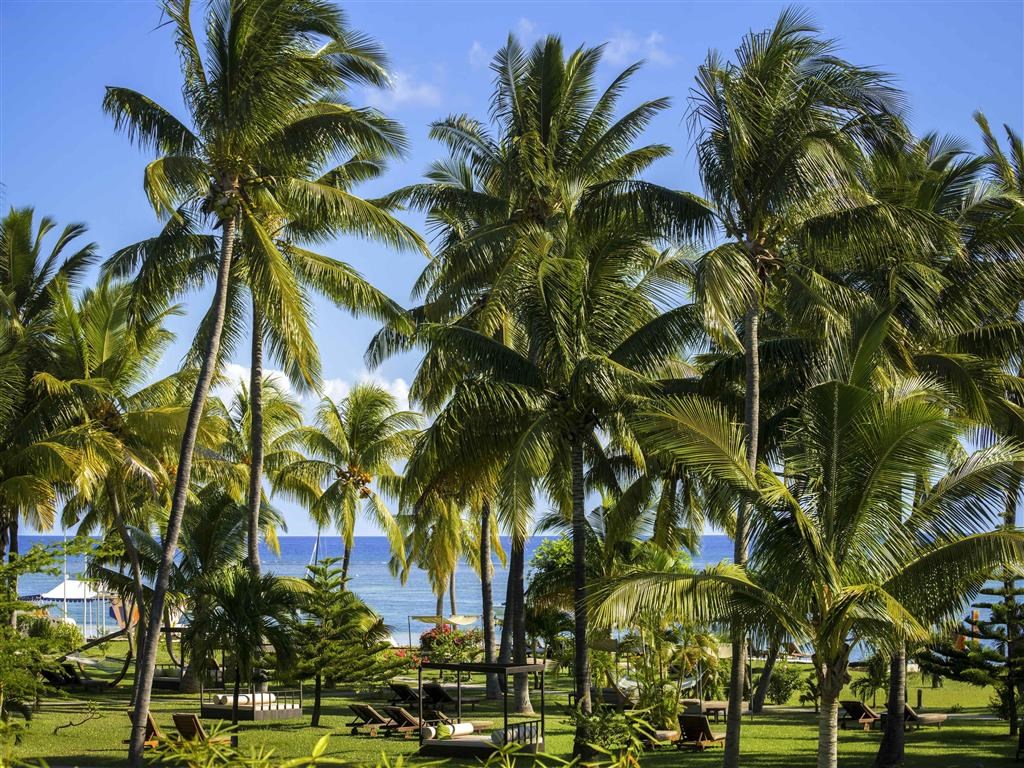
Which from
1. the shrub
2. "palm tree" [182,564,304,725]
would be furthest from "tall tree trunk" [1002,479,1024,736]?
"palm tree" [182,564,304,725]

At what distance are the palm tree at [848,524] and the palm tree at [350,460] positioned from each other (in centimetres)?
2212

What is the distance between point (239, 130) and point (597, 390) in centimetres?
658

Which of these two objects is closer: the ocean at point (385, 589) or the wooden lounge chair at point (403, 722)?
the wooden lounge chair at point (403, 722)

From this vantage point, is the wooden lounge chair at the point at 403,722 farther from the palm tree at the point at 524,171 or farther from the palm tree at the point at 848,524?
the palm tree at the point at 848,524

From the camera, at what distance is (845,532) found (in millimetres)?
12156

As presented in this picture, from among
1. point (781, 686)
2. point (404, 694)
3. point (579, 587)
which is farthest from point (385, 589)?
point (579, 587)

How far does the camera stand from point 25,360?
78.4ft

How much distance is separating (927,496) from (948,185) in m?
9.40

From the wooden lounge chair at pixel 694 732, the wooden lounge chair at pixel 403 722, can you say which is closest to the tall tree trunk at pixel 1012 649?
the wooden lounge chair at pixel 694 732

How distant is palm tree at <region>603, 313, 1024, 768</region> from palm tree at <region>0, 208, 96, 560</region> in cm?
A: 1367

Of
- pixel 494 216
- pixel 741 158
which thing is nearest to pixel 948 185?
pixel 741 158

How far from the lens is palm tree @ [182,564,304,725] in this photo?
61.4ft

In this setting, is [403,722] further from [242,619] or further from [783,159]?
[783,159]

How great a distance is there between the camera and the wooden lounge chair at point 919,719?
2180cm
